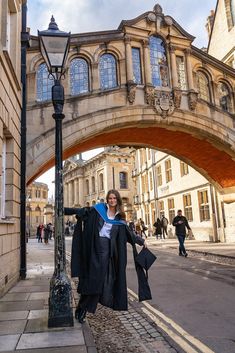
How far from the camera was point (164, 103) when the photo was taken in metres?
14.1

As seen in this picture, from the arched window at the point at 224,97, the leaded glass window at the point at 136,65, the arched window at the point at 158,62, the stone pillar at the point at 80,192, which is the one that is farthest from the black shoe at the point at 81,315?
the stone pillar at the point at 80,192

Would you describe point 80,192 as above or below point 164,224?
above

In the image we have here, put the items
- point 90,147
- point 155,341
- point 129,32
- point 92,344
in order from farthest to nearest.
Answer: point 90,147
point 129,32
point 155,341
point 92,344

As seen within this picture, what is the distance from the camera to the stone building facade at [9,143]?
711 centimetres

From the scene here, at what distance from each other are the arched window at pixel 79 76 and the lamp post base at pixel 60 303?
9568mm

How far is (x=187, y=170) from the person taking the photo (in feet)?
81.1

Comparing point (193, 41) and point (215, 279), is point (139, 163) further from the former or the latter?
point (215, 279)

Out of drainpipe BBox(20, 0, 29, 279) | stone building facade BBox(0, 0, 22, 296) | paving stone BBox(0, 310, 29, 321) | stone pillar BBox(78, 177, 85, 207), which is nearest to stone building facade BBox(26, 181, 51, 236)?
stone pillar BBox(78, 177, 85, 207)

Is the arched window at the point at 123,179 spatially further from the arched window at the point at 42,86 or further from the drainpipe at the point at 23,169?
the drainpipe at the point at 23,169

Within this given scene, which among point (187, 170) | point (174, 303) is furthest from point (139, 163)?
point (174, 303)

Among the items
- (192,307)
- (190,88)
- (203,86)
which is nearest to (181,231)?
(190,88)

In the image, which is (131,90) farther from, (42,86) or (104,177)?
(104,177)

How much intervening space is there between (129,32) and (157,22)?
1.48m

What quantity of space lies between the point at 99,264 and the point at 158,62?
11.8 metres
